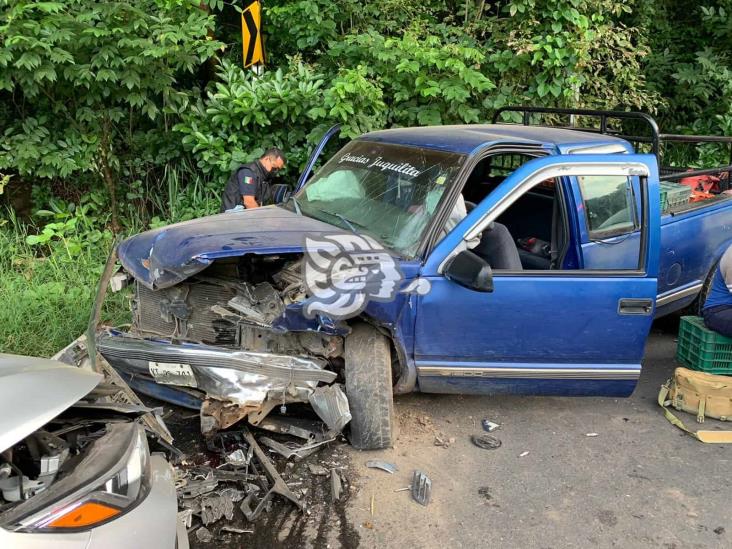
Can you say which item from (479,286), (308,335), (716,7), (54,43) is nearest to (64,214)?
(54,43)

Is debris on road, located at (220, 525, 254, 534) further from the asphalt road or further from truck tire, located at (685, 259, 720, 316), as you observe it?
truck tire, located at (685, 259, 720, 316)

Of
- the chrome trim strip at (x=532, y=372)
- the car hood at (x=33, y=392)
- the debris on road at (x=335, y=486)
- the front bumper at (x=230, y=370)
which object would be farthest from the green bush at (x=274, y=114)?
the car hood at (x=33, y=392)

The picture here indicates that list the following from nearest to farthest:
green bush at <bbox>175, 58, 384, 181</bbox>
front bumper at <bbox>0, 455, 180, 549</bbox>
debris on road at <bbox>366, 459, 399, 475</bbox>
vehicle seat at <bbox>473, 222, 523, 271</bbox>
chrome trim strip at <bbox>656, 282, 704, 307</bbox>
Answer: front bumper at <bbox>0, 455, 180, 549</bbox> → debris on road at <bbox>366, 459, 399, 475</bbox> → vehicle seat at <bbox>473, 222, 523, 271</bbox> → chrome trim strip at <bbox>656, 282, 704, 307</bbox> → green bush at <bbox>175, 58, 384, 181</bbox>

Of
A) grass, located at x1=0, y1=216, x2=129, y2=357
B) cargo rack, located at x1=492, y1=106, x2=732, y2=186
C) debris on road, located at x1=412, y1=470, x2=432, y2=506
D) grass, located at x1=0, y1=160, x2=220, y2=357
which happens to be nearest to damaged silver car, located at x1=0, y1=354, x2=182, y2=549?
debris on road, located at x1=412, y1=470, x2=432, y2=506

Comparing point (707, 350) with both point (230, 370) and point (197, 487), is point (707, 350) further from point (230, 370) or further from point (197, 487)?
point (197, 487)

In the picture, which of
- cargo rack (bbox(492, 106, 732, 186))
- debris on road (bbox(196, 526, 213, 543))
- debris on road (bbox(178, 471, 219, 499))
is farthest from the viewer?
cargo rack (bbox(492, 106, 732, 186))

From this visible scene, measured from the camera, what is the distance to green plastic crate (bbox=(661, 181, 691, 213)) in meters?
4.99

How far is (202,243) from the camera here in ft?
11.9

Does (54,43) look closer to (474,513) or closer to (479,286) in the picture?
(479,286)

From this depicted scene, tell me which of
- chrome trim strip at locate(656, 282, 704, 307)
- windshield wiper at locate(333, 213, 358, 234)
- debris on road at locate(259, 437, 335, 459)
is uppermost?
windshield wiper at locate(333, 213, 358, 234)

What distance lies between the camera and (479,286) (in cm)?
338

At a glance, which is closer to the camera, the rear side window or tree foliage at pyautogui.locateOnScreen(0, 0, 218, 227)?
the rear side window

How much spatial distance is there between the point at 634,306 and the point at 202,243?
247 centimetres

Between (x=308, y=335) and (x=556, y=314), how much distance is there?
4.64ft
